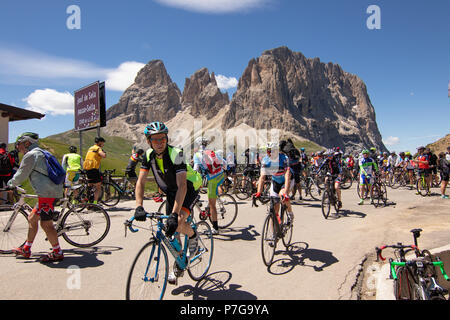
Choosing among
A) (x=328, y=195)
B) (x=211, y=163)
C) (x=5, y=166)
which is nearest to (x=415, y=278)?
(x=211, y=163)

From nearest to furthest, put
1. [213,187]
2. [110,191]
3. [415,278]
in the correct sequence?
[415,278] < [213,187] < [110,191]

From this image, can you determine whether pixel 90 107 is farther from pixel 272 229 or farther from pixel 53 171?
pixel 272 229

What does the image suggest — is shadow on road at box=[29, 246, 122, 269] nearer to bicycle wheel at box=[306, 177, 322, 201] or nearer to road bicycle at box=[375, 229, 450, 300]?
road bicycle at box=[375, 229, 450, 300]

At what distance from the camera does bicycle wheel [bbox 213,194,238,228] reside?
7.85 m

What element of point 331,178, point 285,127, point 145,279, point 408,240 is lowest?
point 408,240

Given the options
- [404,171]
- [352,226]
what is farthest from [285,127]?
[352,226]

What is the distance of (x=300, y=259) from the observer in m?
5.57

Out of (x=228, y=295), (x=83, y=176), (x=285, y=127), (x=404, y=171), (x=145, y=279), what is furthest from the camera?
(x=285, y=127)

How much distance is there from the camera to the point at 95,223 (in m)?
6.14

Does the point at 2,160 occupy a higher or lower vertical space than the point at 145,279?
higher

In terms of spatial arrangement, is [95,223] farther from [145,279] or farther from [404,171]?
[404,171]

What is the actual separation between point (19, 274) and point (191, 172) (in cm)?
312

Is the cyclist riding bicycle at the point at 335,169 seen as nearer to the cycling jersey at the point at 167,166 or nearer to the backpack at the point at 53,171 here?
the cycling jersey at the point at 167,166

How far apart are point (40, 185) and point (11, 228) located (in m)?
1.46
